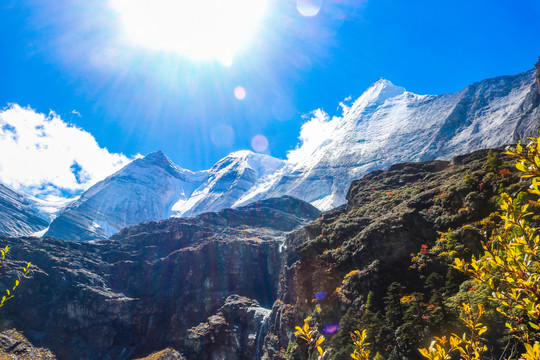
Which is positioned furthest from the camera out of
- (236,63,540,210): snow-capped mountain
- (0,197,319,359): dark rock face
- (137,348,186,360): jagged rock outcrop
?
(236,63,540,210): snow-capped mountain

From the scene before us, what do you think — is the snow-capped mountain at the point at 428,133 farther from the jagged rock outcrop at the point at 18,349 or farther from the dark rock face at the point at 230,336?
the jagged rock outcrop at the point at 18,349

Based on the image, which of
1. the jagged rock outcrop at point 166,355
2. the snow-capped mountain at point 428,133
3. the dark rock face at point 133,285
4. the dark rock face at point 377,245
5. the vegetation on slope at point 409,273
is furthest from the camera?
the snow-capped mountain at point 428,133

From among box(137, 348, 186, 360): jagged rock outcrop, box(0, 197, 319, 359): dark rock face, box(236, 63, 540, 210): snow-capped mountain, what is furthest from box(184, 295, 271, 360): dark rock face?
box(236, 63, 540, 210): snow-capped mountain

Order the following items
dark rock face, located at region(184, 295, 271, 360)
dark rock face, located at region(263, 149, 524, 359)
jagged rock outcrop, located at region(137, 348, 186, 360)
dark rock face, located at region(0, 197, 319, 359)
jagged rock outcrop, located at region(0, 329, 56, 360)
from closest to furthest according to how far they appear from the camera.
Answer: dark rock face, located at region(263, 149, 524, 359) < dark rock face, located at region(184, 295, 271, 360) < jagged rock outcrop, located at region(0, 329, 56, 360) < jagged rock outcrop, located at region(137, 348, 186, 360) < dark rock face, located at region(0, 197, 319, 359)

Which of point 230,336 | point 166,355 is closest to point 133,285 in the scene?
point 166,355

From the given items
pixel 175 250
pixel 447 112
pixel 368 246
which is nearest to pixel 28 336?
pixel 175 250

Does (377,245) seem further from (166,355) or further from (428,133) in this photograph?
(428,133)

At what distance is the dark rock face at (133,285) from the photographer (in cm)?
6875

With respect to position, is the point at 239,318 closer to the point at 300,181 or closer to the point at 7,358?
the point at 7,358

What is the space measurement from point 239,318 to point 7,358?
1743 inches

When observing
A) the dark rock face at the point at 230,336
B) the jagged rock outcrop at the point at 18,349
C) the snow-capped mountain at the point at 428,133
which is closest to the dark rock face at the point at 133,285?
the jagged rock outcrop at the point at 18,349

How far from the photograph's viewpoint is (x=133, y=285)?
86312 millimetres

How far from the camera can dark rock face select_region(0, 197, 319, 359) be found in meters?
68.8

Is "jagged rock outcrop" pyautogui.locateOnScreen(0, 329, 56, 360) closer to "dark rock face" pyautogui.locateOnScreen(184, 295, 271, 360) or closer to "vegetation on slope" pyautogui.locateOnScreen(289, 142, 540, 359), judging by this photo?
"dark rock face" pyautogui.locateOnScreen(184, 295, 271, 360)
